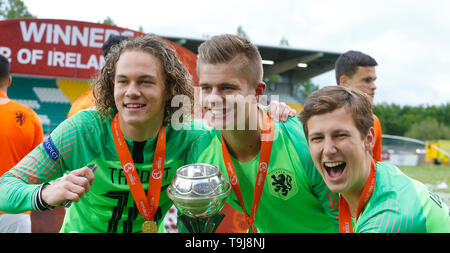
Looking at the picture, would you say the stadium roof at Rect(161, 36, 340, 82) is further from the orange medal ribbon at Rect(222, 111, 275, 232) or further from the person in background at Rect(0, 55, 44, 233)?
the orange medal ribbon at Rect(222, 111, 275, 232)

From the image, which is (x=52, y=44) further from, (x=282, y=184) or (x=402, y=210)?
(x=402, y=210)

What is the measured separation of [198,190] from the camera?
1744mm

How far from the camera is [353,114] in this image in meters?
1.93

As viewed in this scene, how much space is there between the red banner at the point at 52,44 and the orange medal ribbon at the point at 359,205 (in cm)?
721

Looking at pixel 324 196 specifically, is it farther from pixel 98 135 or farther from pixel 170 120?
pixel 98 135

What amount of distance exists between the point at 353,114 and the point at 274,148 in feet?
1.83

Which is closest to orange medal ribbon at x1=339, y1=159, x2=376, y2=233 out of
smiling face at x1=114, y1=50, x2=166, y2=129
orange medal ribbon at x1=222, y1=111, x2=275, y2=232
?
orange medal ribbon at x1=222, y1=111, x2=275, y2=232

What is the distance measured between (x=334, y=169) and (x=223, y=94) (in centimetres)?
79

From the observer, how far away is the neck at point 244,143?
225 centimetres

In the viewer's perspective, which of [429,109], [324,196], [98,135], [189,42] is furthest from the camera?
[429,109]

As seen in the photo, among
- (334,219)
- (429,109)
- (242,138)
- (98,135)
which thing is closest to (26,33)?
(98,135)

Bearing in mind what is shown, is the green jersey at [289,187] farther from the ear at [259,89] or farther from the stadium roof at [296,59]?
the stadium roof at [296,59]

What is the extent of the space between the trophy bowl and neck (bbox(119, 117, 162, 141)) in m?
0.71

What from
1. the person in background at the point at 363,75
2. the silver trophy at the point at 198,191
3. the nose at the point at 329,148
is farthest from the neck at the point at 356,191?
the person in background at the point at 363,75
